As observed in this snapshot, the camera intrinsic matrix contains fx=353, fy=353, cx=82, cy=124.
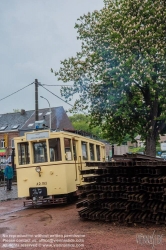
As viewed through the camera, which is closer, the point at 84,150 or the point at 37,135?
the point at 37,135

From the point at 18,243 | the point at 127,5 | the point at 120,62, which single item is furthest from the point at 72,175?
the point at 127,5

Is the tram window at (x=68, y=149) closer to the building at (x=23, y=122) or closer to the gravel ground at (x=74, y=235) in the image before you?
the gravel ground at (x=74, y=235)

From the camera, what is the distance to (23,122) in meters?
56.6

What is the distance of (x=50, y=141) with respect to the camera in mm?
12242

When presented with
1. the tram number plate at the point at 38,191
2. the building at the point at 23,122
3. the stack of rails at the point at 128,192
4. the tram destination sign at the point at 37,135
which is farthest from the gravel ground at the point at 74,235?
the building at the point at 23,122

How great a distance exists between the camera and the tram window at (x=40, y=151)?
40.4ft

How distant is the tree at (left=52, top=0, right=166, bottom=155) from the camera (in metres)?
19.6

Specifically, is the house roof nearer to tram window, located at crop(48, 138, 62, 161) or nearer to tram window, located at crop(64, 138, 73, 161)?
tram window, located at crop(64, 138, 73, 161)

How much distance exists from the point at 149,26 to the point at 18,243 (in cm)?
1574

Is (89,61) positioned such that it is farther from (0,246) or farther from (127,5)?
(0,246)

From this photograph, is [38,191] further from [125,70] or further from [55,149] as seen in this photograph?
[125,70]

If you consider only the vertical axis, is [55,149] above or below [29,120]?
below

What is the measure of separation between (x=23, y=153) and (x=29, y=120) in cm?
4393

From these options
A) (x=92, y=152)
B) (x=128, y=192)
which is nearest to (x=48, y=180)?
(x=92, y=152)
